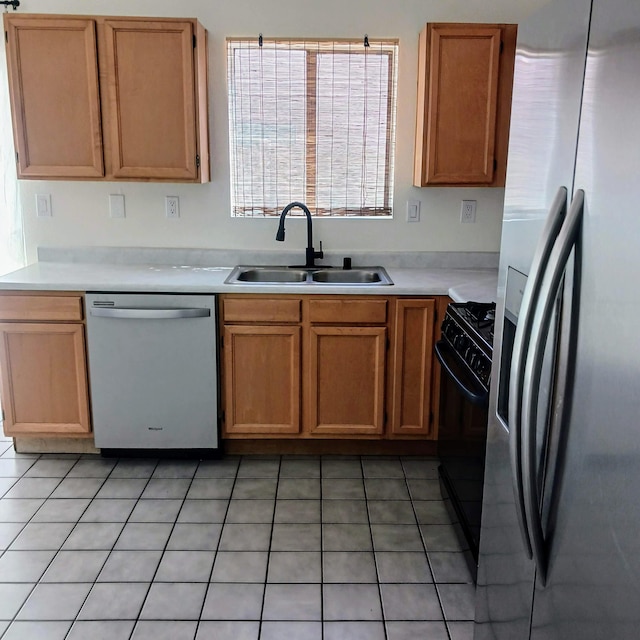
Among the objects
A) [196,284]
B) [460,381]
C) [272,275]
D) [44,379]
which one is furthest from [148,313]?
[460,381]

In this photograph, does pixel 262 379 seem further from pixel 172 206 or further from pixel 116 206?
pixel 116 206

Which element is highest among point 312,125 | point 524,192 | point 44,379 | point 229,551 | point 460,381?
point 312,125

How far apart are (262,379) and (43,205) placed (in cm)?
155

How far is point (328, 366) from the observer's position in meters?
3.09

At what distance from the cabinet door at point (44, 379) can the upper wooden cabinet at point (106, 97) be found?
2.51ft

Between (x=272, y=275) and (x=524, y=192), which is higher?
(x=524, y=192)

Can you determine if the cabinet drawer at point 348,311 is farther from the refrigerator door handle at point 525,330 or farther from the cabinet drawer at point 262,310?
the refrigerator door handle at point 525,330

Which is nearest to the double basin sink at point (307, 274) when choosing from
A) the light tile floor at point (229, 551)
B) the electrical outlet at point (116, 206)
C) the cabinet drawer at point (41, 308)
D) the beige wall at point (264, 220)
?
the beige wall at point (264, 220)

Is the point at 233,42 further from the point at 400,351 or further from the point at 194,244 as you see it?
the point at 400,351

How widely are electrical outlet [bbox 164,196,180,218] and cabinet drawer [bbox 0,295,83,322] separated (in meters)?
0.75

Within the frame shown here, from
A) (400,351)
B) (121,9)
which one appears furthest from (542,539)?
(121,9)

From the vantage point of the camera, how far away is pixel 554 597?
1098mm

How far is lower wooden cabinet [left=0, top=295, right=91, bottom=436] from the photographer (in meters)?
3.01

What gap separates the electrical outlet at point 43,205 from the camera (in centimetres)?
349
